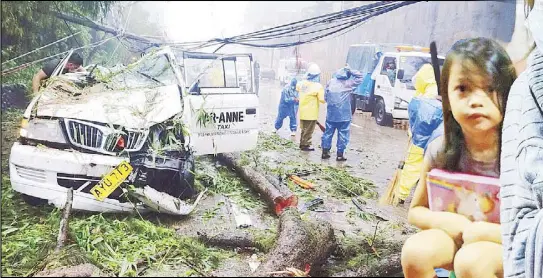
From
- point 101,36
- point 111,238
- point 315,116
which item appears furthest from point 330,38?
point 111,238

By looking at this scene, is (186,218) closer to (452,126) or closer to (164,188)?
(164,188)

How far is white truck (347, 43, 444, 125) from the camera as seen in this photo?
159 centimetres

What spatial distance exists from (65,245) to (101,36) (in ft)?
2.71

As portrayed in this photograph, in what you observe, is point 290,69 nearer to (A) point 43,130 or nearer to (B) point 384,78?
(B) point 384,78

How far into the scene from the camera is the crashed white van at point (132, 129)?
1579mm

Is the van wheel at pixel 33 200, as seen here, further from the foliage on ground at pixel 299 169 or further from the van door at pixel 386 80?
the van door at pixel 386 80

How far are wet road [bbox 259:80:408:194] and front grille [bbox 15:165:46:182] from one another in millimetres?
841

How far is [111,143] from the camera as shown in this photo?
158 centimetres

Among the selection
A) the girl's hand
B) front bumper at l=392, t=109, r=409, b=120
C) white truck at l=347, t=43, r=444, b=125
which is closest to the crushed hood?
white truck at l=347, t=43, r=444, b=125

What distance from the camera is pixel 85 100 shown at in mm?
1627

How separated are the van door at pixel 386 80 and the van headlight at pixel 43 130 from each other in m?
1.17

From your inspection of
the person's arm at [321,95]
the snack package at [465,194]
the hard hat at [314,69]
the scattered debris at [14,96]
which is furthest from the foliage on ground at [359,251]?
the scattered debris at [14,96]

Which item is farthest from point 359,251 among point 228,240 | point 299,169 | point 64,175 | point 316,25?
point 64,175

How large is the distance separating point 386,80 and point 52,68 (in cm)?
131
